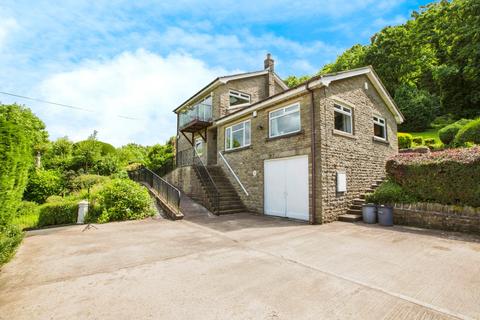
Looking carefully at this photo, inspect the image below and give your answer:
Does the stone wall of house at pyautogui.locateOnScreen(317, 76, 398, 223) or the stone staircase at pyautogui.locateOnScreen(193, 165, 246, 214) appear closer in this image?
the stone wall of house at pyautogui.locateOnScreen(317, 76, 398, 223)

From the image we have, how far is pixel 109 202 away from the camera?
34.0ft

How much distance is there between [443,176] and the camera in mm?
7758

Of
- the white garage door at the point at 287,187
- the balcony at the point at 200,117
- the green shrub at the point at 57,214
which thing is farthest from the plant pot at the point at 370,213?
the green shrub at the point at 57,214

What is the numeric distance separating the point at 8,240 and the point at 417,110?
3375cm

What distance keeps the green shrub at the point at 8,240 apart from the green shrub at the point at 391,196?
35.5ft

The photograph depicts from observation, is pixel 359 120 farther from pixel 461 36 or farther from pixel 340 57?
pixel 340 57

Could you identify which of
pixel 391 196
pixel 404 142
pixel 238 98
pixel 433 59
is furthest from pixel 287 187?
pixel 433 59

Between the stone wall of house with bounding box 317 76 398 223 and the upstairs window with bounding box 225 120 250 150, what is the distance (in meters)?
4.46

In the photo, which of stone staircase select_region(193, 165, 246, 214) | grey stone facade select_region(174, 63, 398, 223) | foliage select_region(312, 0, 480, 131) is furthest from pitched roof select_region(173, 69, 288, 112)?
foliage select_region(312, 0, 480, 131)

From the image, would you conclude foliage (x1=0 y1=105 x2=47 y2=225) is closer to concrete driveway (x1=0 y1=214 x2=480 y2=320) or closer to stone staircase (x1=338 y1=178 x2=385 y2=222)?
concrete driveway (x1=0 y1=214 x2=480 y2=320)

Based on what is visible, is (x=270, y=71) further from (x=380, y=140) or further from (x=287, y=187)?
(x=287, y=187)

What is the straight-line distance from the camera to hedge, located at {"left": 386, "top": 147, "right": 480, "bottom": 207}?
7137 mm

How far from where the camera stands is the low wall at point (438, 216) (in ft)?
22.5

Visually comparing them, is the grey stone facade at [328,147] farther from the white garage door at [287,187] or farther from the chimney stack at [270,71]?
the chimney stack at [270,71]
